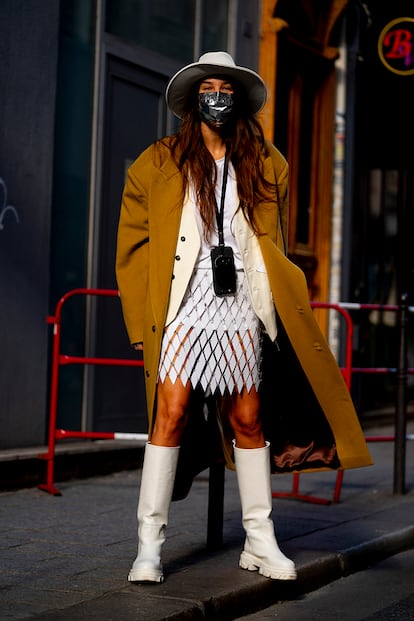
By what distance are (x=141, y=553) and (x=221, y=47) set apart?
689 cm

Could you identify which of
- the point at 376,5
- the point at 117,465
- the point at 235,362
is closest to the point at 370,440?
the point at 117,465

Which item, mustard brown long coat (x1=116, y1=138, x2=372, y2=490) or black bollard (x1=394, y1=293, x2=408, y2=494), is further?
black bollard (x1=394, y1=293, x2=408, y2=494)

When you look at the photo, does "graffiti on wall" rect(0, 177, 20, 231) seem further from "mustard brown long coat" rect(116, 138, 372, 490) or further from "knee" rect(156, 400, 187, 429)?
"knee" rect(156, 400, 187, 429)

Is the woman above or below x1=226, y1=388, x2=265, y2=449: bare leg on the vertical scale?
above

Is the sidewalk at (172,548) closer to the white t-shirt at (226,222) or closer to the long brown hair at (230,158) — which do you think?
the white t-shirt at (226,222)

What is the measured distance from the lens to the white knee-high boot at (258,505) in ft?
16.9

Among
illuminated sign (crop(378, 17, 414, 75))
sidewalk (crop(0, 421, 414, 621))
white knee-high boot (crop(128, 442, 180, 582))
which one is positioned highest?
illuminated sign (crop(378, 17, 414, 75))

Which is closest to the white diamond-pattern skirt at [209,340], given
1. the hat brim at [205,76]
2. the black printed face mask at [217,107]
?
the black printed face mask at [217,107]

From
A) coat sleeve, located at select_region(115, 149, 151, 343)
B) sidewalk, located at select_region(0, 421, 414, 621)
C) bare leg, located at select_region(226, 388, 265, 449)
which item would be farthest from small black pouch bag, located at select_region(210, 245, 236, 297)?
sidewalk, located at select_region(0, 421, 414, 621)

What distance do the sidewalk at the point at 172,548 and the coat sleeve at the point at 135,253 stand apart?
1.03m

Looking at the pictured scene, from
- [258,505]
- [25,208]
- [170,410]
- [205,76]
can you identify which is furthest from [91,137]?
[258,505]

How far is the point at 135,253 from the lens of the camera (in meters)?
5.22

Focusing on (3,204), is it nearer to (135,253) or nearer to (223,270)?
(135,253)

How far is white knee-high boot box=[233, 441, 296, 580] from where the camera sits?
5148 millimetres
